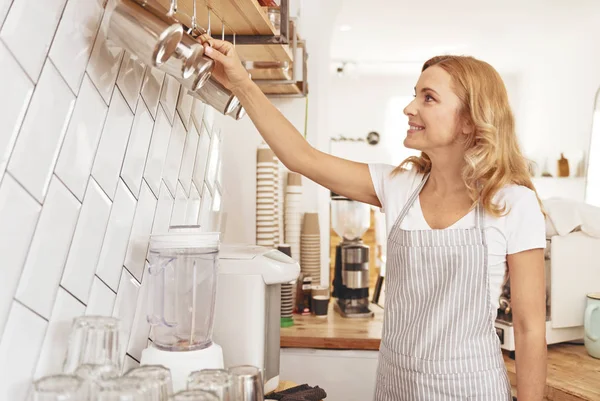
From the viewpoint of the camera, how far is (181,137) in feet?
4.89

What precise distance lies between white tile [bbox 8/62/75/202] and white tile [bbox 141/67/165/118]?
331 millimetres

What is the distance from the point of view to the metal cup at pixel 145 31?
91 cm

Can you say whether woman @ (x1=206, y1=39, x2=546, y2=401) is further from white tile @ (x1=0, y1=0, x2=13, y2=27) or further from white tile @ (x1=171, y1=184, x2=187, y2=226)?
white tile @ (x1=0, y1=0, x2=13, y2=27)

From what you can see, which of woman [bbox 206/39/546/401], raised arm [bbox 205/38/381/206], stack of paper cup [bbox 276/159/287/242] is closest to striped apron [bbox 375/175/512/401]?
woman [bbox 206/39/546/401]

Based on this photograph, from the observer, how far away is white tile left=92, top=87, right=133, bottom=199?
1029 mm

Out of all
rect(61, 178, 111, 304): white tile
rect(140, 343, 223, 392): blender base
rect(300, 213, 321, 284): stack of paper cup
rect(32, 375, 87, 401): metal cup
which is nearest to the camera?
rect(32, 375, 87, 401): metal cup

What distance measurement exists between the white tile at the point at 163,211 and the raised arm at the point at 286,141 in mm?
280

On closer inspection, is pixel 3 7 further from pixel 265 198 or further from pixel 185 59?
pixel 265 198

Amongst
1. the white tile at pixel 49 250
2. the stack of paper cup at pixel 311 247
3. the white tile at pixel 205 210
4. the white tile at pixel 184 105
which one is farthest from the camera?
the stack of paper cup at pixel 311 247

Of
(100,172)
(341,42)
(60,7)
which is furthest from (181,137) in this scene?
(341,42)

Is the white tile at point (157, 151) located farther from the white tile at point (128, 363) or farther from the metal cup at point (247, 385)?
the metal cup at point (247, 385)

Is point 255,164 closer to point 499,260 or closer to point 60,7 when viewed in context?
point 499,260

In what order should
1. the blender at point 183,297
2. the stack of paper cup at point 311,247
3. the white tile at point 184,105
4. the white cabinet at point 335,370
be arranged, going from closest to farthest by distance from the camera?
the blender at point 183,297 < the white tile at point 184,105 < the white cabinet at point 335,370 < the stack of paper cup at point 311,247

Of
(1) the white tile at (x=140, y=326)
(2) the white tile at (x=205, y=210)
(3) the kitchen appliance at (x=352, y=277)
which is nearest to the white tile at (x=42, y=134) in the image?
(1) the white tile at (x=140, y=326)
